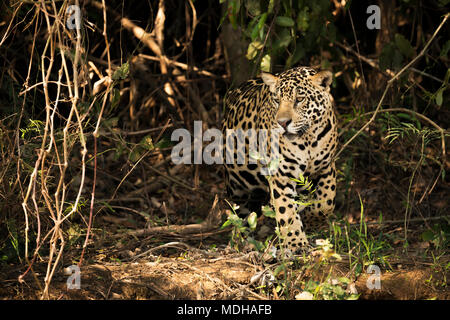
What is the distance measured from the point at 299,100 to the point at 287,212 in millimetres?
802

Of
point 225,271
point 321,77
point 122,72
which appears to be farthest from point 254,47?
point 225,271

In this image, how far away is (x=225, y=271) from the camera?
4.53m

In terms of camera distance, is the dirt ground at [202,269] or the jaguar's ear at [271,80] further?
the jaguar's ear at [271,80]

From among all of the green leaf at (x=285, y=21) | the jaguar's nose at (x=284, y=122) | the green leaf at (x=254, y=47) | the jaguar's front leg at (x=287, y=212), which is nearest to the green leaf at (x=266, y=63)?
the green leaf at (x=254, y=47)

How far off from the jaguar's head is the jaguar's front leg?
36 centimetres

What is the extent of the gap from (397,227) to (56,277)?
2.93 m

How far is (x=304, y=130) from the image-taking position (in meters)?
4.84

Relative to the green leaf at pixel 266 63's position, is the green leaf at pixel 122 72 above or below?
below

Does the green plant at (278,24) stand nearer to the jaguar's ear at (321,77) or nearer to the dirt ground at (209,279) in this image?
the jaguar's ear at (321,77)

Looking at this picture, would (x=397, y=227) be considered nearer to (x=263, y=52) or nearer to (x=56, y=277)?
(x=263, y=52)

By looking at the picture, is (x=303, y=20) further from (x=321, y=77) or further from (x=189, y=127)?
(x=189, y=127)

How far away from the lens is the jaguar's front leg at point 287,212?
4.82 meters

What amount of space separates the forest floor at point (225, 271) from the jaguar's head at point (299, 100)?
0.81 meters

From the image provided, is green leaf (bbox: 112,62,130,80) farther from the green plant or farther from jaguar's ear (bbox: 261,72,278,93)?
jaguar's ear (bbox: 261,72,278,93)
